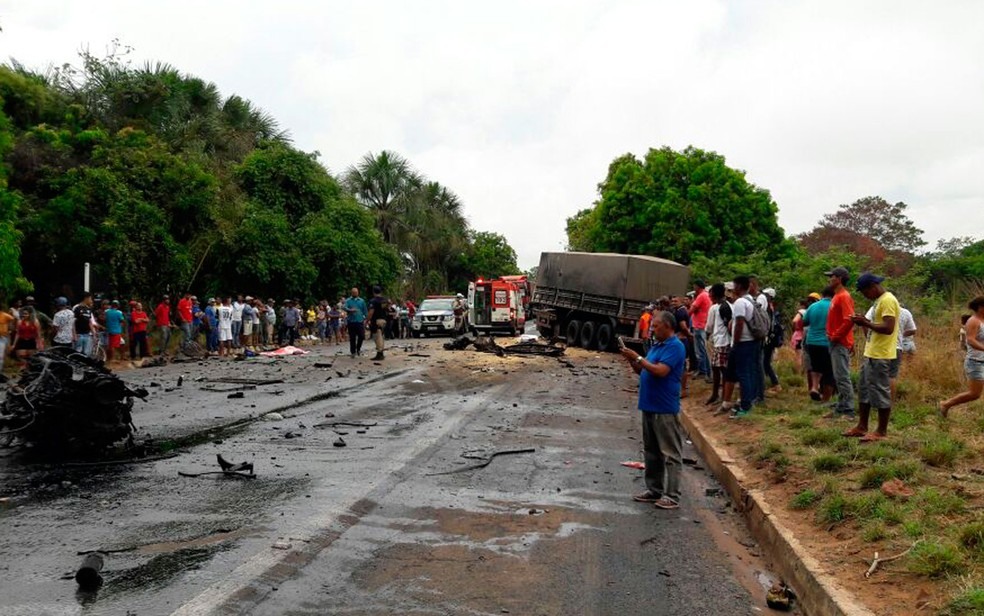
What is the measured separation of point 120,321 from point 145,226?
16.6ft

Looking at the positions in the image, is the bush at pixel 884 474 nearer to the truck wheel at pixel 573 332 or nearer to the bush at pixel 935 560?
the bush at pixel 935 560

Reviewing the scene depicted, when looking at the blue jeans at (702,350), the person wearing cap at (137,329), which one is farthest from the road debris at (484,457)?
the person wearing cap at (137,329)

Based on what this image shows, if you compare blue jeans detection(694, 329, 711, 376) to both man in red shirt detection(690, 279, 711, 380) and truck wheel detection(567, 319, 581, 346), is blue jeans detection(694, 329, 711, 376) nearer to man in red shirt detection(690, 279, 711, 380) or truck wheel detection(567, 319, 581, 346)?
man in red shirt detection(690, 279, 711, 380)

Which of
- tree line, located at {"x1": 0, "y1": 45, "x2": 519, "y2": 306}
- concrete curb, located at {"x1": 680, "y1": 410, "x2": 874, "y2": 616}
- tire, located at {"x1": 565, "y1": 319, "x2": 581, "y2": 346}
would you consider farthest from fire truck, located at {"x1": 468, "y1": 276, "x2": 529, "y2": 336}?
concrete curb, located at {"x1": 680, "y1": 410, "x2": 874, "y2": 616}

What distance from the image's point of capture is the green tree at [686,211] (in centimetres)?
4088

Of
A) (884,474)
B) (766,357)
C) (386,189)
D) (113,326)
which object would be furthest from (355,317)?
(386,189)

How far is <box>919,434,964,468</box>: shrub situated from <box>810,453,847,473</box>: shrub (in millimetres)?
716

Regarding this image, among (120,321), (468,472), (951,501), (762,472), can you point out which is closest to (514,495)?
(468,472)

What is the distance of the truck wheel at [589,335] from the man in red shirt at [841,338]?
18844 millimetres

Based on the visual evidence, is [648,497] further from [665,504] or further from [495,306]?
[495,306]

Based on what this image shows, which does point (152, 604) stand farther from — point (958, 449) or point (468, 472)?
point (958, 449)

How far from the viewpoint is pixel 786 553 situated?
635 cm

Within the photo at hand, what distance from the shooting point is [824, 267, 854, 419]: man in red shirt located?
11039mm

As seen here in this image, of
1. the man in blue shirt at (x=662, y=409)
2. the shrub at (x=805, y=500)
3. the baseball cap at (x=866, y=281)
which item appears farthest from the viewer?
the baseball cap at (x=866, y=281)
